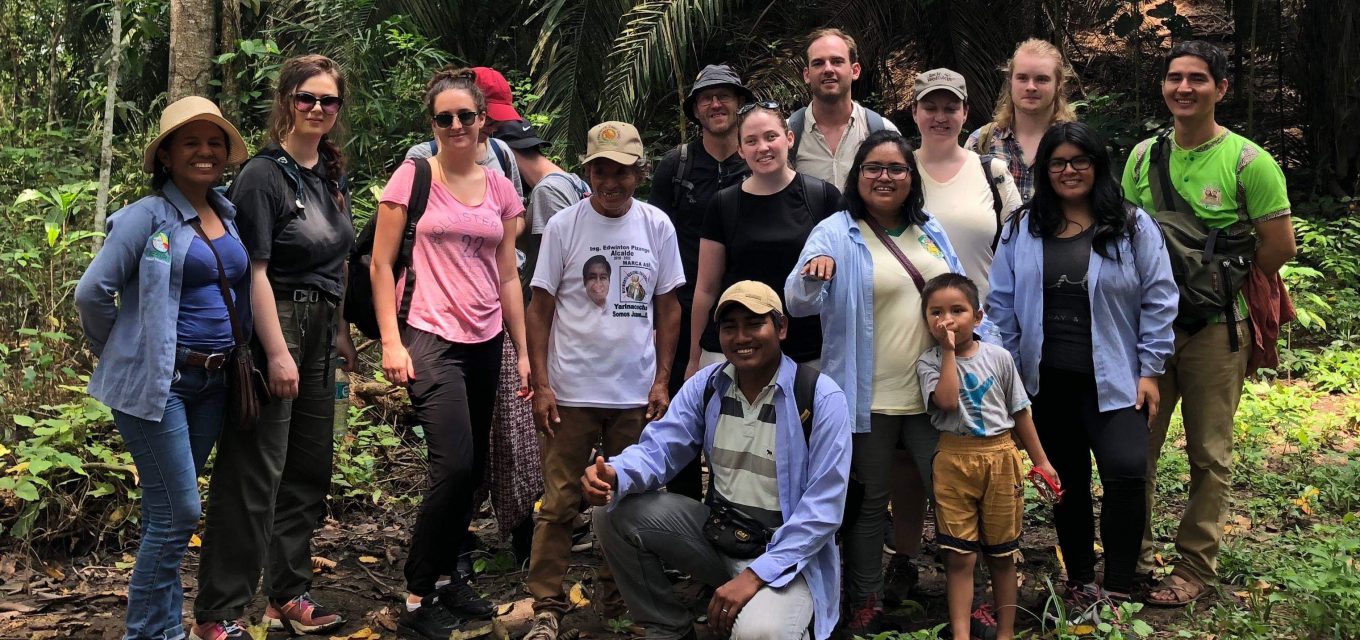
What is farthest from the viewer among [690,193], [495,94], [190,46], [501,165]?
[190,46]

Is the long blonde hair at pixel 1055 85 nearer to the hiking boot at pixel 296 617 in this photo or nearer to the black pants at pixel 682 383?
the black pants at pixel 682 383

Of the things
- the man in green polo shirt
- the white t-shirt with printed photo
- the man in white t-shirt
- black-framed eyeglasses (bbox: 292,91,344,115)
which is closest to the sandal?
the man in green polo shirt

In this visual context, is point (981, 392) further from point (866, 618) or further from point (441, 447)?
point (441, 447)

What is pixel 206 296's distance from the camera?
12.6 feet

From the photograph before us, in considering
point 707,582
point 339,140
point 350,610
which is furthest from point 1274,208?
point 350,610

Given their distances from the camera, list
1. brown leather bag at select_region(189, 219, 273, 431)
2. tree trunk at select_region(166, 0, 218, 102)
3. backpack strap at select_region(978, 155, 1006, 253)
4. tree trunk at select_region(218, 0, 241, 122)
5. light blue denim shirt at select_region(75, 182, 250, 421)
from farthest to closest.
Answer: tree trunk at select_region(218, 0, 241, 122)
tree trunk at select_region(166, 0, 218, 102)
backpack strap at select_region(978, 155, 1006, 253)
brown leather bag at select_region(189, 219, 273, 431)
light blue denim shirt at select_region(75, 182, 250, 421)

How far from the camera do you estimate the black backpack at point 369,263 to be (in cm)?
443

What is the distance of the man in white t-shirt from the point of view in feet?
15.3

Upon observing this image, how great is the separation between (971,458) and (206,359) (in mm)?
2681

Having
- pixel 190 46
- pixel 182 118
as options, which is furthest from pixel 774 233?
pixel 190 46

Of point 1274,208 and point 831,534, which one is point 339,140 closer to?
point 831,534

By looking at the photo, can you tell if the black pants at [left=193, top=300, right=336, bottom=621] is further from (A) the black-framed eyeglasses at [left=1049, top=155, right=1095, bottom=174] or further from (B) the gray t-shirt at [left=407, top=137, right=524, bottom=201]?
(A) the black-framed eyeglasses at [left=1049, top=155, right=1095, bottom=174]

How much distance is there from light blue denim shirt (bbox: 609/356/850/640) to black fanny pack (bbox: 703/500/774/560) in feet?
0.30

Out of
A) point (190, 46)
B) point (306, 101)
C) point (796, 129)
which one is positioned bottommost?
point (796, 129)
